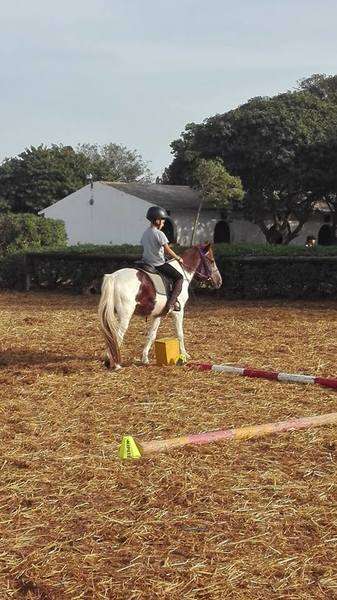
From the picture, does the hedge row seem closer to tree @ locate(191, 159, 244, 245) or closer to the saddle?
the saddle

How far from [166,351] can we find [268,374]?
1499 millimetres

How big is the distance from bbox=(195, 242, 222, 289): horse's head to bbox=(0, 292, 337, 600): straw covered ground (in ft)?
5.12

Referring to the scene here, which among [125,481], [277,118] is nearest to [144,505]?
[125,481]

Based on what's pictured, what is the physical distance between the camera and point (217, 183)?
36.5m

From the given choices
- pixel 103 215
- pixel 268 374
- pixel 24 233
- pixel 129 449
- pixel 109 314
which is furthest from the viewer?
pixel 103 215

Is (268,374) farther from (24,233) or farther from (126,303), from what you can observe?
(24,233)

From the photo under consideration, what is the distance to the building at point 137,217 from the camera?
42219mm

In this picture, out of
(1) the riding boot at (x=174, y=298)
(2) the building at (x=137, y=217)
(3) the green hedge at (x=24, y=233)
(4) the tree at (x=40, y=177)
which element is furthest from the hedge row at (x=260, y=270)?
(4) the tree at (x=40, y=177)

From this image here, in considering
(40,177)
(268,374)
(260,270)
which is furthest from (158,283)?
(40,177)

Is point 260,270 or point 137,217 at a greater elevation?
point 137,217

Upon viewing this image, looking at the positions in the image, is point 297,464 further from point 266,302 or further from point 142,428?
point 266,302

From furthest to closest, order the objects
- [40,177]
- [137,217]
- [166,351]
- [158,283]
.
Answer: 1. [40,177]
2. [137,217]
3. [158,283]
4. [166,351]

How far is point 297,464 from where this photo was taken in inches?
206

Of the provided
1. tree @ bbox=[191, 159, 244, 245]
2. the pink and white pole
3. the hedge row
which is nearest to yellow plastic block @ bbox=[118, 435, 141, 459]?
the pink and white pole
